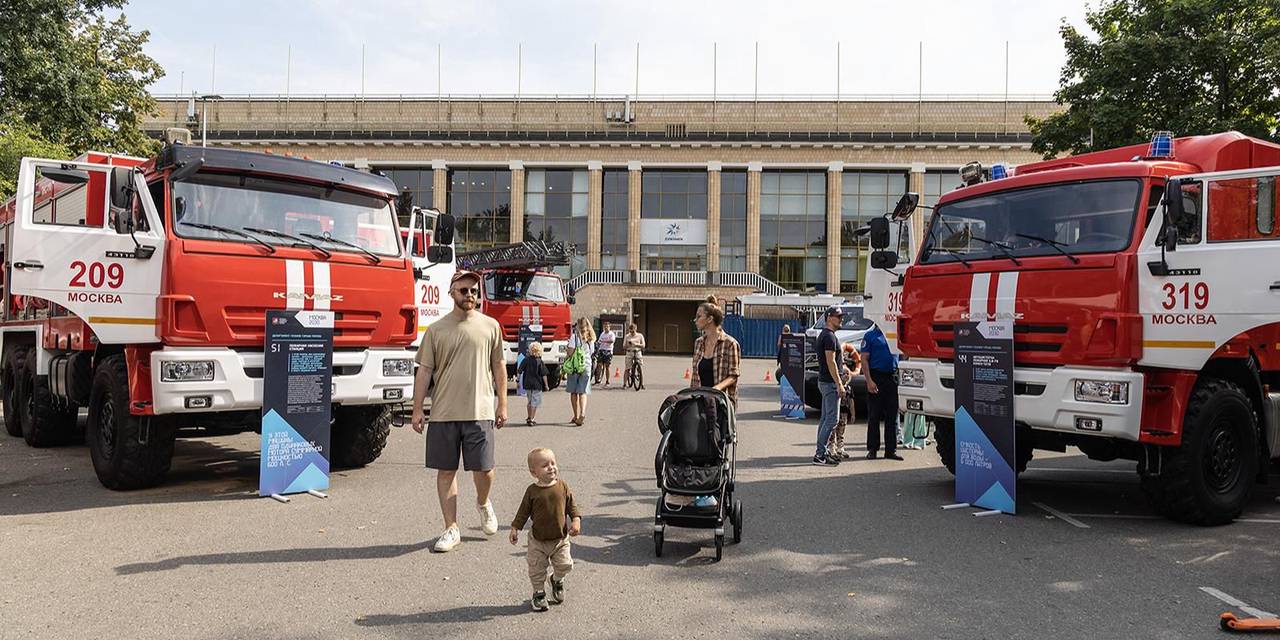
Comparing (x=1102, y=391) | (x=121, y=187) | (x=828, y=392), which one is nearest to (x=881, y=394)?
(x=828, y=392)

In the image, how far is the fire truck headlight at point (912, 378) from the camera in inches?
334

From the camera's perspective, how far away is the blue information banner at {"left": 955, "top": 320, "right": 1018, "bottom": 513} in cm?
759

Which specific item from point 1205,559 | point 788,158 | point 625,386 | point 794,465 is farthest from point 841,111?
point 1205,559

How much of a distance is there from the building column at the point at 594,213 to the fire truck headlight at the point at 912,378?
4750cm

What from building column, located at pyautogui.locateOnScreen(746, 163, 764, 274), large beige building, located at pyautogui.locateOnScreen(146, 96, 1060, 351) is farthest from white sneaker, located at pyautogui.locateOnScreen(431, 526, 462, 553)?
building column, located at pyautogui.locateOnScreen(746, 163, 764, 274)

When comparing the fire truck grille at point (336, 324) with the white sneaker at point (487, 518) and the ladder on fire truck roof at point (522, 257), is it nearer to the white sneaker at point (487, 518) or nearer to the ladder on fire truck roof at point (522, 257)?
the white sneaker at point (487, 518)

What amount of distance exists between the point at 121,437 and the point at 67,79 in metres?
17.5

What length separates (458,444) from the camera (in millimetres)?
6375

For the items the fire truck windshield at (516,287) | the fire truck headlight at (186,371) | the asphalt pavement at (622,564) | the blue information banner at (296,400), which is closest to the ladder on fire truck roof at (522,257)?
the fire truck windshield at (516,287)

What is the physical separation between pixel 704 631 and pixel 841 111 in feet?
181

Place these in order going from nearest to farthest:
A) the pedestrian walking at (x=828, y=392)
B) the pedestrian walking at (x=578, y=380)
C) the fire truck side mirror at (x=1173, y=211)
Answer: the fire truck side mirror at (x=1173, y=211), the pedestrian walking at (x=828, y=392), the pedestrian walking at (x=578, y=380)

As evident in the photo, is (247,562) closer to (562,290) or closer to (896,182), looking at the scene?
(562,290)

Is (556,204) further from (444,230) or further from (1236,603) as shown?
(1236,603)

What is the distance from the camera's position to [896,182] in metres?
55.3
